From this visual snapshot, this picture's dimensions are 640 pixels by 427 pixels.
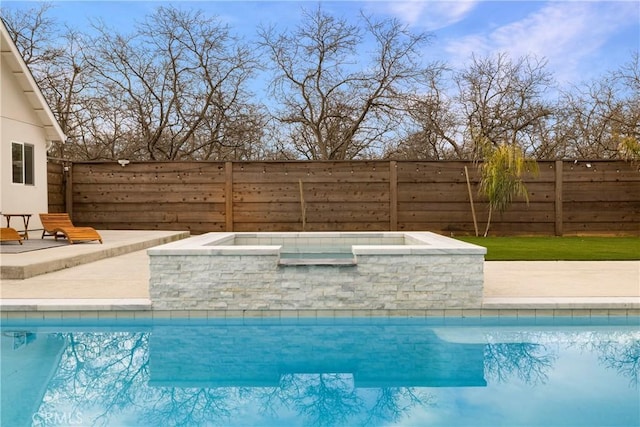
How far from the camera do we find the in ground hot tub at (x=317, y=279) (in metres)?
5.35

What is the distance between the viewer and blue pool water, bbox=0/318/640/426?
3348 millimetres

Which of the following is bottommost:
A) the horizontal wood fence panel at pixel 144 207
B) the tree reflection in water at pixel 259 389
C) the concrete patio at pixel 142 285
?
the tree reflection in water at pixel 259 389

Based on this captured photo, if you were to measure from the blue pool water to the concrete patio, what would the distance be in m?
0.17

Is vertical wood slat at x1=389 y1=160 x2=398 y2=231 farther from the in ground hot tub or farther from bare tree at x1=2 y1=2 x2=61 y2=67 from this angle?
bare tree at x1=2 y1=2 x2=61 y2=67

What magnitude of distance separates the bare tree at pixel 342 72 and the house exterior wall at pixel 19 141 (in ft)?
24.8

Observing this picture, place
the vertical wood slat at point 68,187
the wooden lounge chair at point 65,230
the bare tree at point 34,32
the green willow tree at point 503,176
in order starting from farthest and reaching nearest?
the bare tree at point 34,32 < the vertical wood slat at point 68,187 < the green willow tree at point 503,176 < the wooden lounge chair at point 65,230

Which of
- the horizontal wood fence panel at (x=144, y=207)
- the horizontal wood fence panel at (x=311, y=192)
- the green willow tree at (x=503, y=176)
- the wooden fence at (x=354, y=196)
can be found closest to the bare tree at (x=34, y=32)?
the wooden fence at (x=354, y=196)

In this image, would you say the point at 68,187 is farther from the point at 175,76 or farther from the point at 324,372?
the point at 324,372

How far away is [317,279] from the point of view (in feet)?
17.7

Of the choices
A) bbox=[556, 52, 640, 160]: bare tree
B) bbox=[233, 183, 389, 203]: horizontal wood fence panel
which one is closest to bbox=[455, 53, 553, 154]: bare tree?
bbox=[556, 52, 640, 160]: bare tree

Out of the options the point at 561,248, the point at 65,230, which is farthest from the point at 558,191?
the point at 65,230

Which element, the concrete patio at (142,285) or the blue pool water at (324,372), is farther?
the concrete patio at (142,285)

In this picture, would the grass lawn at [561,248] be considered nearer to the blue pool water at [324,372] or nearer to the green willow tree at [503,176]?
the green willow tree at [503,176]

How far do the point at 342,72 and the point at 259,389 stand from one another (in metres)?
14.4
